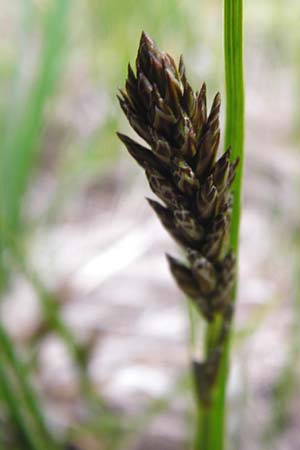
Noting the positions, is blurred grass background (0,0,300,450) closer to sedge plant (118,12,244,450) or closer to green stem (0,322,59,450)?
green stem (0,322,59,450)

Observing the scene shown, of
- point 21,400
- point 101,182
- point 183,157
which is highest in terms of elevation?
point 101,182

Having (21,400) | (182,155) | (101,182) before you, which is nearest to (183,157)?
(182,155)

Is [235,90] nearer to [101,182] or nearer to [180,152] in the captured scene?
[180,152]

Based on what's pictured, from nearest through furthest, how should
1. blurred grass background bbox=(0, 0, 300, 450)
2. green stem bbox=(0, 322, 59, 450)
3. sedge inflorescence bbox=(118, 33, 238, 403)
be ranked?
1. sedge inflorescence bbox=(118, 33, 238, 403)
2. green stem bbox=(0, 322, 59, 450)
3. blurred grass background bbox=(0, 0, 300, 450)

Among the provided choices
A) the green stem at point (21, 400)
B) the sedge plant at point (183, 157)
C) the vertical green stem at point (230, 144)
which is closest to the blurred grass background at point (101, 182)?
the green stem at point (21, 400)

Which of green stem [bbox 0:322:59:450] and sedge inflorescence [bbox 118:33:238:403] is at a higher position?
sedge inflorescence [bbox 118:33:238:403]

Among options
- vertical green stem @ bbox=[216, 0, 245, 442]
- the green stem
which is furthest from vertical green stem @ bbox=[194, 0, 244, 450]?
the green stem

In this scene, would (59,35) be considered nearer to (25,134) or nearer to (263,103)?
(25,134)
